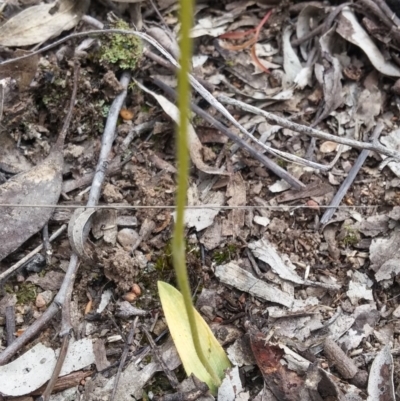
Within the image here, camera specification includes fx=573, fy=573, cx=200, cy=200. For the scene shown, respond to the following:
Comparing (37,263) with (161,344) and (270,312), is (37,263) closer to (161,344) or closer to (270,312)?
(161,344)

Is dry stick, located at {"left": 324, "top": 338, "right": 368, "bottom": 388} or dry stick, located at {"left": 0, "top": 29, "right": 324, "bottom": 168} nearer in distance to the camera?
dry stick, located at {"left": 324, "top": 338, "right": 368, "bottom": 388}

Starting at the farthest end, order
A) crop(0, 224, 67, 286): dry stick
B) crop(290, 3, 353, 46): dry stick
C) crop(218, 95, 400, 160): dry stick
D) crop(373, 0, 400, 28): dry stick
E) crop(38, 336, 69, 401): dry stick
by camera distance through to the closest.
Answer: crop(290, 3, 353, 46): dry stick < crop(373, 0, 400, 28): dry stick < crop(218, 95, 400, 160): dry stick < crop(0, 224, 67, 286): dry stick < crop(38, 336, 69, 401): dry stick

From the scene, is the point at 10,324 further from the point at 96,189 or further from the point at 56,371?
the point at 96,189

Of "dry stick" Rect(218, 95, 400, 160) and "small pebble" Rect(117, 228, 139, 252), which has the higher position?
"dry stick" Rect(218, 95, 400, 160)

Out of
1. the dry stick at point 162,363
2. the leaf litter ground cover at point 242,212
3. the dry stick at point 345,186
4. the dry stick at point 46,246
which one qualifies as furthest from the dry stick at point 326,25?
the dry stick at point 162,363

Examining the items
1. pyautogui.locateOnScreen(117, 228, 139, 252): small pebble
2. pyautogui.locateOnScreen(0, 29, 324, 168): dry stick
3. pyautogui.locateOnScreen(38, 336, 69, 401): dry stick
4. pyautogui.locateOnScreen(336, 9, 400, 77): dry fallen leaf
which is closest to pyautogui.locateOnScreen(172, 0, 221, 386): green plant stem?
pyautogui.locateOnScreen(38, 336, 69, 401): dry stick

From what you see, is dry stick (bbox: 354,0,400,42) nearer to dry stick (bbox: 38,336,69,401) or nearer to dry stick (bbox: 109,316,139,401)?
dry stick (bbox: 109,316,139,401)

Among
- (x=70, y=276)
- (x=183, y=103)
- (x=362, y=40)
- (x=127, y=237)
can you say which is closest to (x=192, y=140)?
(x=127, y=237)
